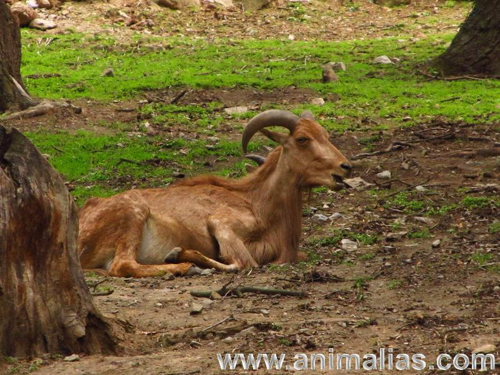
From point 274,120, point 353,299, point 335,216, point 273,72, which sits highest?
point 274,120

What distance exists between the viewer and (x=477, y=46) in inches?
738

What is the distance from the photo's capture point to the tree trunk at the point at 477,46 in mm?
18250

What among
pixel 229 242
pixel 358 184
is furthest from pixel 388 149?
pixel 229 242

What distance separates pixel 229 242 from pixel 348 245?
4.01ft

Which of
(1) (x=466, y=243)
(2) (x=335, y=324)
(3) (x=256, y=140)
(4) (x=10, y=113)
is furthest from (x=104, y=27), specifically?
(2) (x=335, y=324)

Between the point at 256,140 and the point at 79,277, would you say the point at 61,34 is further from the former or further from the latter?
the point at 79,277

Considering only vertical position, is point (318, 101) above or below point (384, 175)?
below

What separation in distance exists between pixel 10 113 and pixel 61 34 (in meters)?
7.10

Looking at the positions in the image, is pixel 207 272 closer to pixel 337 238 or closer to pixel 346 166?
pixel 337 238

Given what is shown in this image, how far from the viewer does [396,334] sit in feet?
22.1

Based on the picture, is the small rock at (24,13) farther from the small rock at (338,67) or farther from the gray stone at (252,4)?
the small rock at (338,67)

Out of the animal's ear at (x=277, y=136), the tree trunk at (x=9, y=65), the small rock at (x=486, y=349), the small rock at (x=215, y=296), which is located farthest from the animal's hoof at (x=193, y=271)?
the tree trunk at (x=9, y=65)

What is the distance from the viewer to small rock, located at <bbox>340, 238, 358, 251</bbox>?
33.8ft

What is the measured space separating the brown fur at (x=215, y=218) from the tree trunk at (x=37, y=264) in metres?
3.36
